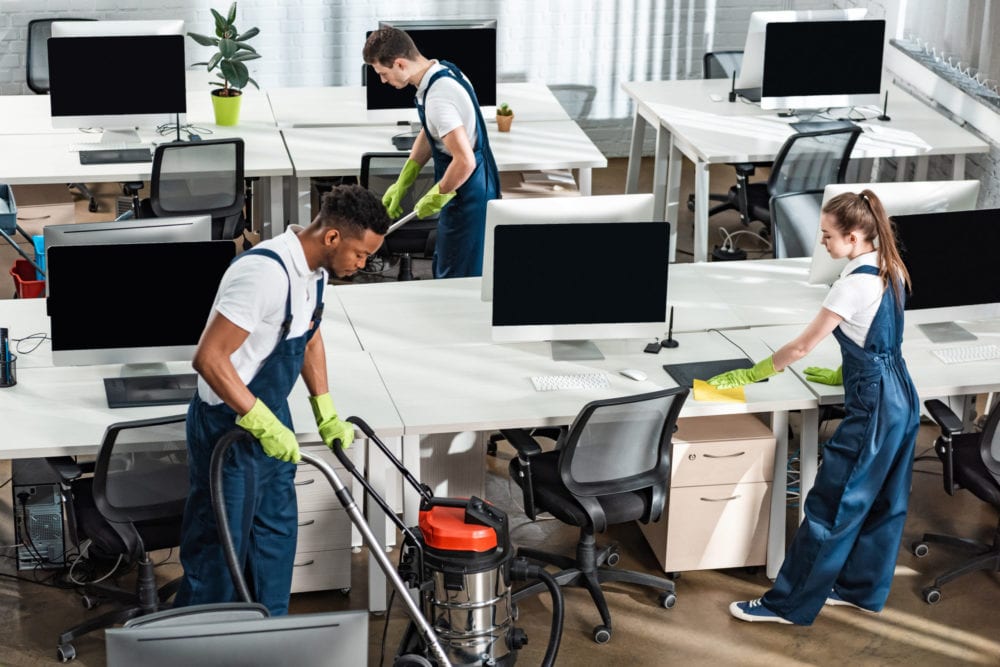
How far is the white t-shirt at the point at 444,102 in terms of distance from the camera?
5195mm

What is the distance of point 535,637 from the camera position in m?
4.27

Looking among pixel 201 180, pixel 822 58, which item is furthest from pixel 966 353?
pixel 201 180

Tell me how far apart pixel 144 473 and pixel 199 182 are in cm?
237

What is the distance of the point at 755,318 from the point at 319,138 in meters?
2.66

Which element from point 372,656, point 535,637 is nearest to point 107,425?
point 372,656

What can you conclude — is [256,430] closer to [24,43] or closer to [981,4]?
[981,4]

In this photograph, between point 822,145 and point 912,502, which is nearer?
point 912,502

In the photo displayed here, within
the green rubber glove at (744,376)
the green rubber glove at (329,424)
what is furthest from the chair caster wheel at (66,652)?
the green rubber glove at (744,376)

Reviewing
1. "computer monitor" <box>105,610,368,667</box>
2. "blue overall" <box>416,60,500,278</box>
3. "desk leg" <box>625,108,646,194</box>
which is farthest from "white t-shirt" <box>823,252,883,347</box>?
"desk leg" <box>625,108,646,194</box>

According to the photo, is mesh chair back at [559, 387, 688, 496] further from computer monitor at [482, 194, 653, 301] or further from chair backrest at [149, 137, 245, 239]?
chair backrest at [149, 137, 245, 239]

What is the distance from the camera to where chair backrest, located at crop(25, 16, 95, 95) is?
299 inches

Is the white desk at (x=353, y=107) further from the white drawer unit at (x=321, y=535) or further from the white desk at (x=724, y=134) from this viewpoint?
the white drawer unit at (x=321, y=535)

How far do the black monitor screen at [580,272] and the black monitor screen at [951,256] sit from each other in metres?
0.81

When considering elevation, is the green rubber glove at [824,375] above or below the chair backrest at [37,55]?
below
